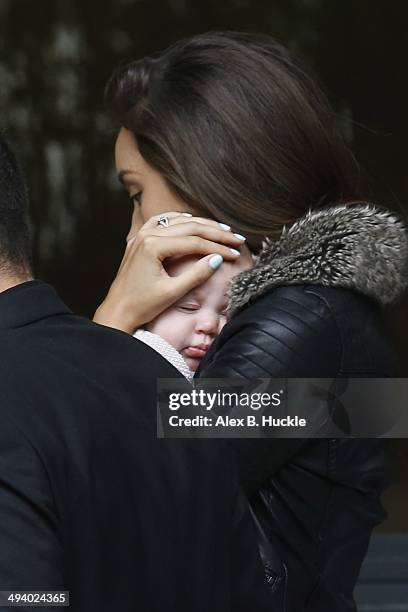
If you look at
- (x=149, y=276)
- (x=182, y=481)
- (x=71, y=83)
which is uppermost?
(x=71, y=83)

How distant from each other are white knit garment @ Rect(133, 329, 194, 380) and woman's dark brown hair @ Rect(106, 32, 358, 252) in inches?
9.4

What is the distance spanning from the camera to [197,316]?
2.44 m

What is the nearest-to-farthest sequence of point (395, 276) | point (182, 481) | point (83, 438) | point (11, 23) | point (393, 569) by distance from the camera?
point (83, 438)
point (182, 481)
point (395, 276)
point (393, 569)
point (11, 23)

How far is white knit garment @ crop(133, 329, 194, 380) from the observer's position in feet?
7.80

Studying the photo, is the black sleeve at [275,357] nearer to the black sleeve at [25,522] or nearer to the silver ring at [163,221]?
the silver ring at [163,221]

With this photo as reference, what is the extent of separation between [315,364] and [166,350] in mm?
394

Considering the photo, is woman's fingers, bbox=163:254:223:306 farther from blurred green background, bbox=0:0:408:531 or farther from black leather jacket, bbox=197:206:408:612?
blurred green background, bbox=0:0:408:531

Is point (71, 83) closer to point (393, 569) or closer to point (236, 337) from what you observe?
point (393, 569)

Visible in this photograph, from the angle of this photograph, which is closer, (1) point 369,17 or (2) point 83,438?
(2) point 83,438

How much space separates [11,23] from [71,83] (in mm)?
306

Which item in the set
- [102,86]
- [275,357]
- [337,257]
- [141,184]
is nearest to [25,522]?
[275,357]

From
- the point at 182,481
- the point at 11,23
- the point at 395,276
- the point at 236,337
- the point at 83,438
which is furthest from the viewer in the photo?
the point at 11,23

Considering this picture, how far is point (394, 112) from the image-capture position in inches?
192

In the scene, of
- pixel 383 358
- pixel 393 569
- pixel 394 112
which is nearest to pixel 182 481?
pixel 383 358
